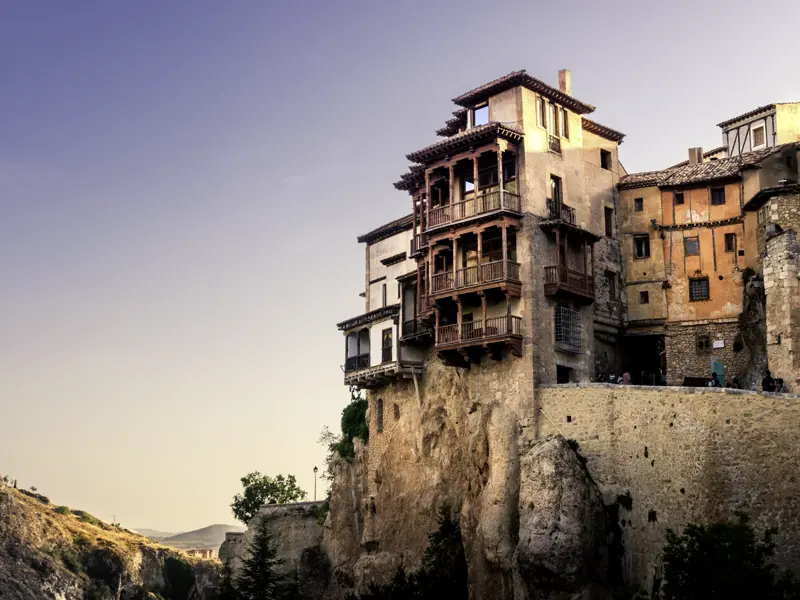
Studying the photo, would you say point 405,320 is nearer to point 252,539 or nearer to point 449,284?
point 449,284

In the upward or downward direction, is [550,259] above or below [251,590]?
above

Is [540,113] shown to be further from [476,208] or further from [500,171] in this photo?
[476,208]

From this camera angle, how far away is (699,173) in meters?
60.1

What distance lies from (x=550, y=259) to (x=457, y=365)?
702 centimetres

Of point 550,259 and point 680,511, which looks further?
point 550,259

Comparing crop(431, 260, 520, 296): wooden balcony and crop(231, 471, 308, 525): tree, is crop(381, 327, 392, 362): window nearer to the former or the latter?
crop(431, 260, 520, 296): wooden balcony

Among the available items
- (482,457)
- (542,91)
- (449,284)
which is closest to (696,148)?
(542,91)

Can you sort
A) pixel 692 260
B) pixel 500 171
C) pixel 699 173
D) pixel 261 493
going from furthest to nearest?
pixel 261 493, pixel 699 173, pixel 692 260, pixel 500 171

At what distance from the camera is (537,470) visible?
4969 cm

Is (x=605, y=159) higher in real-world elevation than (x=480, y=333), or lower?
higher

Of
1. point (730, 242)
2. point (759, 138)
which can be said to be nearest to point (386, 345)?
point (730, 242)

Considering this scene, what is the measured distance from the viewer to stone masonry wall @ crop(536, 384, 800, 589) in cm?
4153

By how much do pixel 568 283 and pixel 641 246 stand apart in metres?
7.12

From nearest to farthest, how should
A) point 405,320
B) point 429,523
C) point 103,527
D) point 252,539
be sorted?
point 429,523 < point 405,320 < point 252,539 < point 103,527
